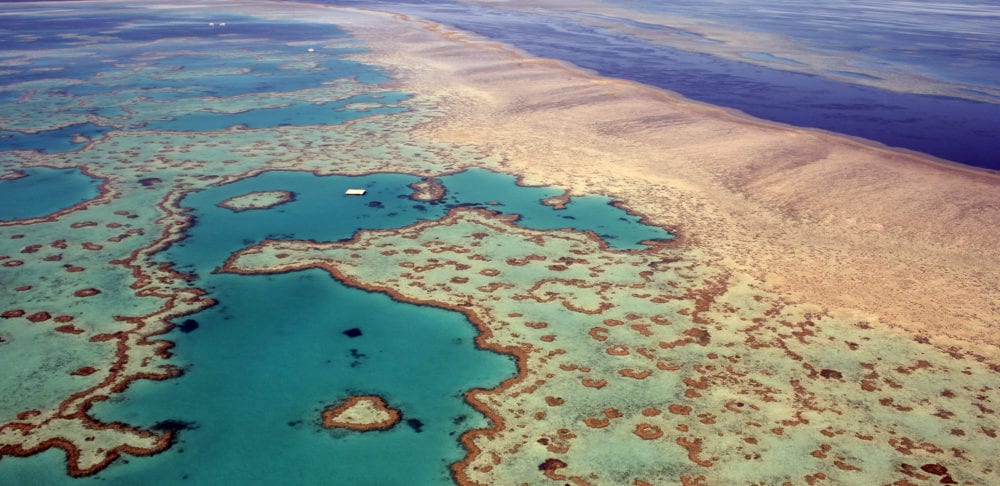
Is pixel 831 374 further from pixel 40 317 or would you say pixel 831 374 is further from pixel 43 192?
pixel 43 192

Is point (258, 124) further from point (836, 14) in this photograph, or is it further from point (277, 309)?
point (836, 14)

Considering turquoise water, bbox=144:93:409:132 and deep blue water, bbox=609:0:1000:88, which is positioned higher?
deep blue water, bbox=609:0:1000:88

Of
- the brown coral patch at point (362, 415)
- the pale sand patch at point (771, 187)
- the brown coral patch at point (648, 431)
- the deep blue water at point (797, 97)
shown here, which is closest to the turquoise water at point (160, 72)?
the pale sand patch at point (771, 187)

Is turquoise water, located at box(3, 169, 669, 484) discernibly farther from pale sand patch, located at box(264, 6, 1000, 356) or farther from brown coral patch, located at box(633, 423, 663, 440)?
pale sand patch, located at box(264, 6, 1000, 356)

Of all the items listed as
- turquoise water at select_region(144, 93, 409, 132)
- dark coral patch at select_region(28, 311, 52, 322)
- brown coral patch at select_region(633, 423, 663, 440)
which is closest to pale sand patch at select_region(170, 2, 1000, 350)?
turquoise water at select_region(144, 93, 409, 132)

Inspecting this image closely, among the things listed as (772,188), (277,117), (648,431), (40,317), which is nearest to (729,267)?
(772,188)

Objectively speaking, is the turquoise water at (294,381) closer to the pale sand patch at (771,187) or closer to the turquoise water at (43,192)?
the pale sand patch at (771,187)
